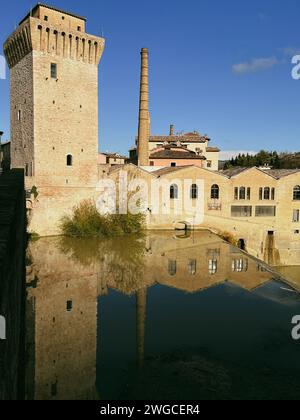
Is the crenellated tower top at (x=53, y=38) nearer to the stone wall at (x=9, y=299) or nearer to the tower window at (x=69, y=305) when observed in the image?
the stone wall at (x=9, y=299)

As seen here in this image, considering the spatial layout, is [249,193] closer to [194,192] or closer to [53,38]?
[194,192]

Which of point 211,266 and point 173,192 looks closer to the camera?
point 211,266

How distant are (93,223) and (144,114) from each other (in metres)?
17.4

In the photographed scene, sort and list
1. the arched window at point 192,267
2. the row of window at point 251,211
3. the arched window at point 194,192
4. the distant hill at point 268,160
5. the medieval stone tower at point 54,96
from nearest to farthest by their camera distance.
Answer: the arched window at point 192,267 → the medieval stone tower at point 54,96 → the arched window at point 194,192 → the row of window at point 251,211 → the distant hill at point 268,160

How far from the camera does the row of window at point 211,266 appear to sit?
17348mm

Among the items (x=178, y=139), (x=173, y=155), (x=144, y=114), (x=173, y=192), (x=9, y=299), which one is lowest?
(x=9, y=299)

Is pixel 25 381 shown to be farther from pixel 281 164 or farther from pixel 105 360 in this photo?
pixel 281 164

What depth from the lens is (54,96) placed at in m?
22.8

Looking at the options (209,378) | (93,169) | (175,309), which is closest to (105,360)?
(209,378)

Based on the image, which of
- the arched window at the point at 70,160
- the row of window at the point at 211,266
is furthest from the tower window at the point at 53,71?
the row of window at the point at 211,266

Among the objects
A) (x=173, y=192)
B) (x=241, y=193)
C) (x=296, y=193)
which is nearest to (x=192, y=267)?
(x=173, y=192)

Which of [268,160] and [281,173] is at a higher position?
[268,160]

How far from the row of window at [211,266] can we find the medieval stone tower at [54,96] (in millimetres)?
10011

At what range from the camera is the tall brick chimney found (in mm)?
36500
